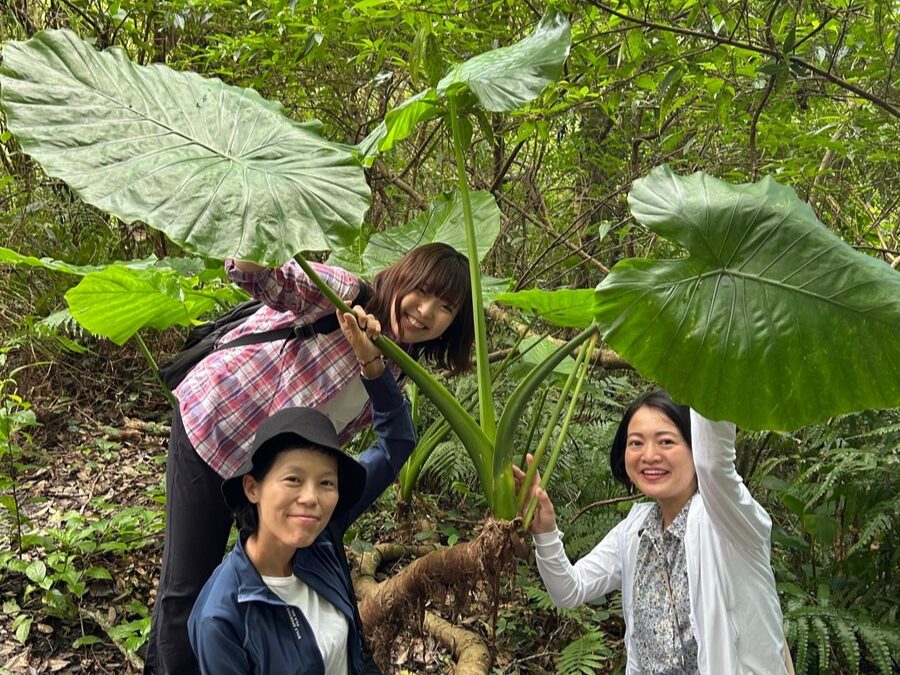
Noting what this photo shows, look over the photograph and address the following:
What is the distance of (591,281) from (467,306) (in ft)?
8.05

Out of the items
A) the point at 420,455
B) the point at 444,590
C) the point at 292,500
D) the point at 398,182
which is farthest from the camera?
the point at 398,182

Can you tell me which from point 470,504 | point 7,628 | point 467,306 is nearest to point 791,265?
point 467,306

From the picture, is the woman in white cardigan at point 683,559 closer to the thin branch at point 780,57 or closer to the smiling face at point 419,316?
the smiling face at point 419,316

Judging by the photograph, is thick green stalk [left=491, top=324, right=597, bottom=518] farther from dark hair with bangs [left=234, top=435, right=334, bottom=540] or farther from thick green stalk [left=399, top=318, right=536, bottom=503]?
thick green stalk [left=399, top=318, right=536, bottom=503]

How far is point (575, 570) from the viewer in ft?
5.57

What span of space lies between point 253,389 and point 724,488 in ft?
3.26

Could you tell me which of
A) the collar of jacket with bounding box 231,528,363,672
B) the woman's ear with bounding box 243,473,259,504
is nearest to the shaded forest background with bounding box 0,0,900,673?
the collar of jacket with bounding box 231,528,363,672

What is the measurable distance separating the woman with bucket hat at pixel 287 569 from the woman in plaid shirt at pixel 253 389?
0.46 ft

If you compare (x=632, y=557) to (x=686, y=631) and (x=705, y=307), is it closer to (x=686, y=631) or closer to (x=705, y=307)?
(x=686, y=631)

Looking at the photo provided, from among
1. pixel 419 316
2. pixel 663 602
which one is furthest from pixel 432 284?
pixel 663 602

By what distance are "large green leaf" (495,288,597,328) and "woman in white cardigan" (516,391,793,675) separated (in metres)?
0.37

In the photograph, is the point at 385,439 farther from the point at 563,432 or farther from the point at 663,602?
the point at 663,602

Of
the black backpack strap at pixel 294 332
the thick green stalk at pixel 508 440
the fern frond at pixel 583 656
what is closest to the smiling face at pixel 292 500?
the black backpack strap at pixel 294 332

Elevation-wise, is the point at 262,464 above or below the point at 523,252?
below
